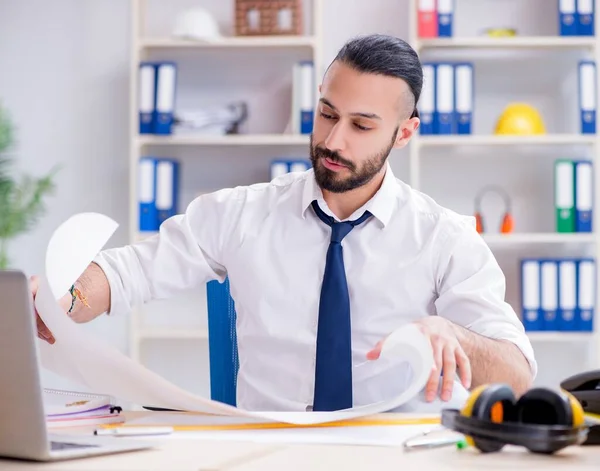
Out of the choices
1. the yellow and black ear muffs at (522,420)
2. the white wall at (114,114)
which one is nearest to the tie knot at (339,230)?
the yellow and black ear muffs at (522,420)

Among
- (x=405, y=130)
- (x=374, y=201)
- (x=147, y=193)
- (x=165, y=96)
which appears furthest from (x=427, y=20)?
(x=374, y=201)

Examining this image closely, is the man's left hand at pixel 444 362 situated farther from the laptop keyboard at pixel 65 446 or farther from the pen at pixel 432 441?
the laptop keyboard at pixel 65 446

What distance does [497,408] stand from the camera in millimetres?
983

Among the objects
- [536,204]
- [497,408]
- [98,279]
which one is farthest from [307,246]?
[536,204]

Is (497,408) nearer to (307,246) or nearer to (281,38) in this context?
(307,246)

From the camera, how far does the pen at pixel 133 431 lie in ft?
3.80

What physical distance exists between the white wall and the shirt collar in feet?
6.23

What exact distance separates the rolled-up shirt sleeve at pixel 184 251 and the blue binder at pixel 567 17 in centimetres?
208

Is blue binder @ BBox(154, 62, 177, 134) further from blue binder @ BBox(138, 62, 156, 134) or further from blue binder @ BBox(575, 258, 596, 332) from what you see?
blue binder @ BBox(575, 258, 596, 332)

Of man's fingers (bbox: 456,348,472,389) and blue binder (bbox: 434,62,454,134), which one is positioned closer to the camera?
man's fingers (bbox: 456,348,472,389)

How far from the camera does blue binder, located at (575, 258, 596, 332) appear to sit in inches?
136

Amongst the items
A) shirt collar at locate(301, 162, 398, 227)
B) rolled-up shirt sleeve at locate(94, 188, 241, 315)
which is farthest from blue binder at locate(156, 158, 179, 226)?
shirt collar at locate(301, 162, 398, 227)

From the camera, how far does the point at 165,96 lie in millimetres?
3602

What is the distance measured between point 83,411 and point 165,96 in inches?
96.2
